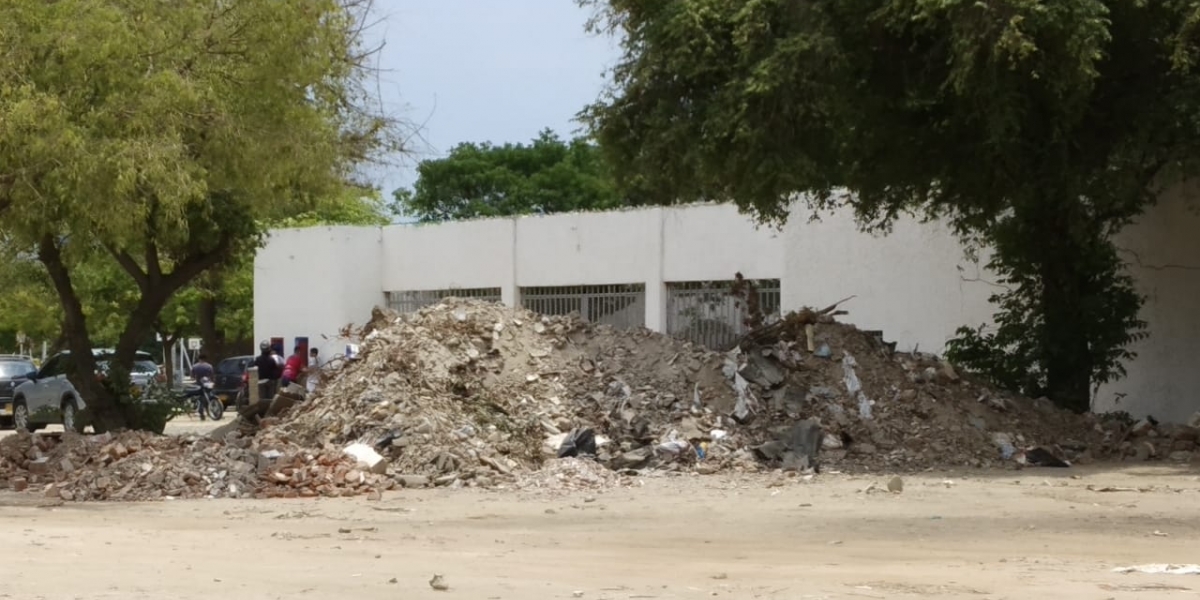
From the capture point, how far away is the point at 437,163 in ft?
211

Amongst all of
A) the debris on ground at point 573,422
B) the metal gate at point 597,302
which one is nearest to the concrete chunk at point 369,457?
the debris on ground at point 573,422

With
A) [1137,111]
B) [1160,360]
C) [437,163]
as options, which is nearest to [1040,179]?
[1137,111]

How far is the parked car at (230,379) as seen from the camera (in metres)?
44.5

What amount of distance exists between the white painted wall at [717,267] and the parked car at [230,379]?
8.22 feet

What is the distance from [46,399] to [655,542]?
76.8 ft

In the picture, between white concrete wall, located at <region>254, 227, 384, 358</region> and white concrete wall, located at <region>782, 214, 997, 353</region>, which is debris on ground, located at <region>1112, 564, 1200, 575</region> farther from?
white concrete wall, located at <region>254, 227, 384, 358</region>

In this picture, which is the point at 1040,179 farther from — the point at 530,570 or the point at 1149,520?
the point at 530,570

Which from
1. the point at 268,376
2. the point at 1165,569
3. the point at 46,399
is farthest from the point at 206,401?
the point at 1165,569

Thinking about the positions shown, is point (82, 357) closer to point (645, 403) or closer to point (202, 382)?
point (645, 403)

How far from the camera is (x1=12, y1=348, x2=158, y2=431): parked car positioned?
31.9 meters

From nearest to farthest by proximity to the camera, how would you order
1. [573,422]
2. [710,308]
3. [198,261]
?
[573,422], [198,261], [710,308]

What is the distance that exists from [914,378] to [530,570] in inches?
459

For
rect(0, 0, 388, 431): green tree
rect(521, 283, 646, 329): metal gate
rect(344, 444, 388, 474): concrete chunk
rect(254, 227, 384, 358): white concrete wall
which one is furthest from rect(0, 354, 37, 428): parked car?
rect(344, 444, 388, 474): concrete chunk

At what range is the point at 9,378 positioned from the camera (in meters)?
36.7
